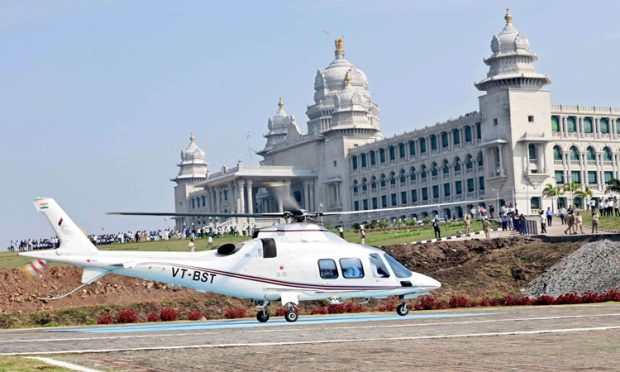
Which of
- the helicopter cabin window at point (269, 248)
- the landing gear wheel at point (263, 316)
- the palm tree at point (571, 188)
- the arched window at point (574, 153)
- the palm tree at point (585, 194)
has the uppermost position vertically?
the arched window at point (574, 153)

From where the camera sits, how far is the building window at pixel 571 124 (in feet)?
364

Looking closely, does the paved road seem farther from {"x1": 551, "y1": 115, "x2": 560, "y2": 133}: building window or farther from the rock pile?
{"x1": 551, "y1": 115, "x2": 560, "y2": 133}: building window

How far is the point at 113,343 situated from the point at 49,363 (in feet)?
16.9

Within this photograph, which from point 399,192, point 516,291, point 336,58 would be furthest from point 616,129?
point 516,291

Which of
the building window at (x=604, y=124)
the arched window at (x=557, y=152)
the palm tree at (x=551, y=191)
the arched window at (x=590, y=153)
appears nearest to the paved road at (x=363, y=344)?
the palm tree at (x=551, y=191)

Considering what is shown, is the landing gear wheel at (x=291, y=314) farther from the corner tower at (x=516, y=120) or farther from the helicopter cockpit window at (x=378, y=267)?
the corner tower at (x=516, y=120)

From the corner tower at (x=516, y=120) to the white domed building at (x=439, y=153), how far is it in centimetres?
11

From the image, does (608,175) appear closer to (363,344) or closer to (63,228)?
(63,228)

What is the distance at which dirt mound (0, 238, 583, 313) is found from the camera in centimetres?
4719

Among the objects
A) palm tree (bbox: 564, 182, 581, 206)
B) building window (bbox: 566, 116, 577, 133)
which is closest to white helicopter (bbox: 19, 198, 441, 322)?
palm tree (bbox: 564, 182, 581, 206)

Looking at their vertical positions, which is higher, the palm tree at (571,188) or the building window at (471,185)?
the building window at (471,185)

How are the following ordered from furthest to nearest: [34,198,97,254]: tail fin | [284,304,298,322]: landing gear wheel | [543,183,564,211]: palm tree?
[543,183,564,211]: palm tree
[284,304,298,322]: landing gear wheel
[34,198,97,254]: tail fin

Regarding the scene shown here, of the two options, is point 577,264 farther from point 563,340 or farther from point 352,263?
point 563,340

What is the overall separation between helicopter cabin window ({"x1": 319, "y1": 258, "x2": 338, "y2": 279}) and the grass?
12612 mm
